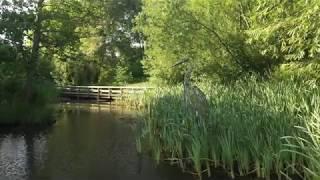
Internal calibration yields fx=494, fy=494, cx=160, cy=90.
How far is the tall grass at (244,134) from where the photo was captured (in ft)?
27.2

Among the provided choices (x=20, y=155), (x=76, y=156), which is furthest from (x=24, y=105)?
(x=76, y=156)

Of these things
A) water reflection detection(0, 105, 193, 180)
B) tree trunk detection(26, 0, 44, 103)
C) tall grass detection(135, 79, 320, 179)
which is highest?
tree trunk detection(26, 0, 44, 103)

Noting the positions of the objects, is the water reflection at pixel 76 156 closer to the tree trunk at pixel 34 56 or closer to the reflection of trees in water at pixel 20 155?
the reflection of trees in water at pixel 20 155

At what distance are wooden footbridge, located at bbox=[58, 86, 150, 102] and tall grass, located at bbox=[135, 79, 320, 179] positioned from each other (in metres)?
19.9

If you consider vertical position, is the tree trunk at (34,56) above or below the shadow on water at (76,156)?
above

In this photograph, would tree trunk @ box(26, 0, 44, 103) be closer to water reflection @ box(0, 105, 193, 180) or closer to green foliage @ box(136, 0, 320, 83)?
water reflection @ box(0, 105, 193, 180)

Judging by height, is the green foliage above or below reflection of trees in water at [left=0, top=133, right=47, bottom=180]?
above

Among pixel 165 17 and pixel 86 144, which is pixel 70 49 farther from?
pixel 86 144

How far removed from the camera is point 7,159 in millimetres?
11367

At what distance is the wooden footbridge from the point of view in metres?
31.6

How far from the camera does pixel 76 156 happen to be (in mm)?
11859

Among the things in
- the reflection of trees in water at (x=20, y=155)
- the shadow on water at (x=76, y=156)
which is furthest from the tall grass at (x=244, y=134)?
the reflection of trees in water at (x=20, y=155)

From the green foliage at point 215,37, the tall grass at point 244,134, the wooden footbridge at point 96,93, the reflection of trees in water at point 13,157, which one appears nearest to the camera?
the tall grass at point 244,134

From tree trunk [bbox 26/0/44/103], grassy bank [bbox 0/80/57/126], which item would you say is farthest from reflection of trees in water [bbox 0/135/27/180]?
tree trunk [bbox 26/0/44/103]
